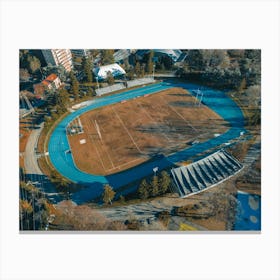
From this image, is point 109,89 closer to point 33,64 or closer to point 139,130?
point 139,130

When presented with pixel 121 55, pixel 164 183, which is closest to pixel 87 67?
pixel 121 55

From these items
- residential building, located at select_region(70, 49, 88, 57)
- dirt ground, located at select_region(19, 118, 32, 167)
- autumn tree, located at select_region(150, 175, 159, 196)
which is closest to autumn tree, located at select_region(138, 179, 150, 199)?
autumn tree, located at select_region(150, 175, 159, 196)

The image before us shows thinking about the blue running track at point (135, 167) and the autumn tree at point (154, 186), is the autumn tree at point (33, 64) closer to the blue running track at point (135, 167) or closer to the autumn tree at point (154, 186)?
the blue running track at point (135, 167)

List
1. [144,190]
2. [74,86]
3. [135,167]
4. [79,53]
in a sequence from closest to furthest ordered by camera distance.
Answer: [144,190]
[135,167]
[79,53]
[74,86]

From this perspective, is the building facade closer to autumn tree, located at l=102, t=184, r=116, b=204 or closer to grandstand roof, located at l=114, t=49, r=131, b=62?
grandstand roof, located at l=114, t=49, r=131, b=62

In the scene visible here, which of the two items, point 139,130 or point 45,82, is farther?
point 45,82

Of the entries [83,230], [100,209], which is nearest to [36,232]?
[83,230]
